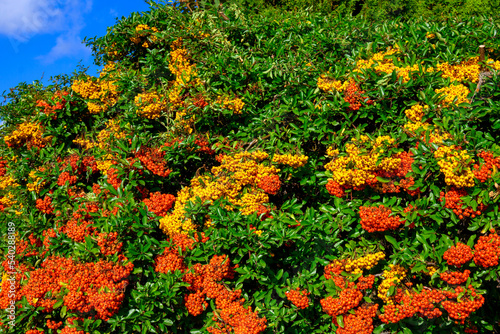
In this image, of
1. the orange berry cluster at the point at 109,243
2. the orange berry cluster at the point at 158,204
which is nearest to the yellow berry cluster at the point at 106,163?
the orange berry cluster at the point at 158,204

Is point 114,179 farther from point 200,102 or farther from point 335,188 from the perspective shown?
point 335,188

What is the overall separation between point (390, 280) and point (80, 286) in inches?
117

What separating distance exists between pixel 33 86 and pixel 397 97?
536cm

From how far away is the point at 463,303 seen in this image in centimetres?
365

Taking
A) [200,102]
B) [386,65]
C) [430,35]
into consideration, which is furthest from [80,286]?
[430,35]

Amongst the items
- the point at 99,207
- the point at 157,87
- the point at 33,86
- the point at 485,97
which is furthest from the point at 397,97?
the point at 33,86

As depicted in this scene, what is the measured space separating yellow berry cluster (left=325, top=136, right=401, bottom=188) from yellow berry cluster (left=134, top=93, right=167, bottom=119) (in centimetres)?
246

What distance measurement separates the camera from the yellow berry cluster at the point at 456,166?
3.66 m

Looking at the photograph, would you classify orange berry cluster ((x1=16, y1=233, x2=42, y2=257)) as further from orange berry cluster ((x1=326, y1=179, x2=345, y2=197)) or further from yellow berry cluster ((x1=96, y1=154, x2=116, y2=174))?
orange berry cluster ((x1=326, y1=179, x2=345, y2=197))

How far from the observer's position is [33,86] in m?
6.54

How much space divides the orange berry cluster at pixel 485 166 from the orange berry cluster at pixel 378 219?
2.54 feet

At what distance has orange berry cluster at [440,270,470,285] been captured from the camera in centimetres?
371

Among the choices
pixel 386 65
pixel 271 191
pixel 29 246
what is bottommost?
pixel 271 191

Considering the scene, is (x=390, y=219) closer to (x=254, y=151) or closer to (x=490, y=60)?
(x=254, y=151)
